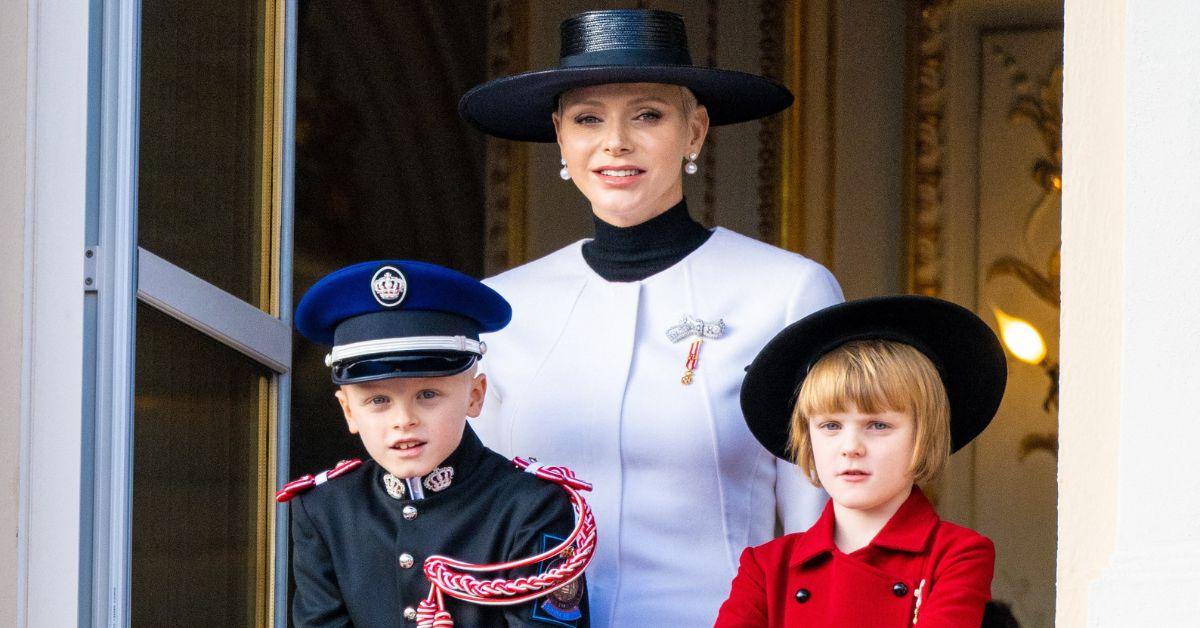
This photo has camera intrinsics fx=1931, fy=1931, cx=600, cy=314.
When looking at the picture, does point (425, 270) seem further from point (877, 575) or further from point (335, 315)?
point (877, 575)

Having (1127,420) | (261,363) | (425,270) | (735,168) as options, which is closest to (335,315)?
(425,270)

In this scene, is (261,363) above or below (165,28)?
below

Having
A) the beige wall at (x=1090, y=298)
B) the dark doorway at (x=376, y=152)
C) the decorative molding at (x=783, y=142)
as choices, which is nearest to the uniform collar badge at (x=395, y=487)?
the beige wall at (x=1090, y=298)

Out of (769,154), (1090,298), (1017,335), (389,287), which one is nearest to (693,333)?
(389,287)

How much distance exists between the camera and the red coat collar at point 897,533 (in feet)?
9.12

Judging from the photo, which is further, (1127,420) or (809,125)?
(809,125)

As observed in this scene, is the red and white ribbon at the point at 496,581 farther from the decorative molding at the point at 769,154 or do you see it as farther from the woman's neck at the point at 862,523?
the decorative molding at the point at 769,154

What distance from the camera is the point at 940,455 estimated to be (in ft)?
9.28

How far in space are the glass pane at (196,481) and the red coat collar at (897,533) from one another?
1258 millimetres

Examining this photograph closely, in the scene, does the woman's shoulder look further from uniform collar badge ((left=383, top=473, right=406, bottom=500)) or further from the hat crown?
uniform collar badge ((left=383, top=473, right=406, bottom=500))

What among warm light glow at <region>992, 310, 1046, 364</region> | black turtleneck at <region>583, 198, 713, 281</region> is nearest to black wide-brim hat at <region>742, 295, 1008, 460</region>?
black turtleneck at <region>583, 198, 713, 281</region>

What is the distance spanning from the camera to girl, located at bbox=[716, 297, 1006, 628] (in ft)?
9.03

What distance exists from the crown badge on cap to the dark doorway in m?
1.64

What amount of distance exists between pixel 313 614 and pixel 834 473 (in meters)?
0.85
